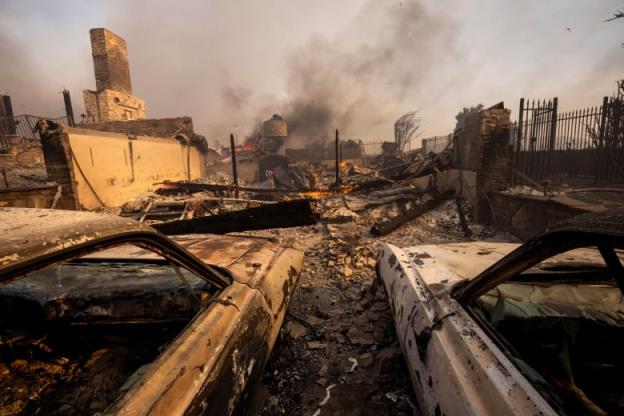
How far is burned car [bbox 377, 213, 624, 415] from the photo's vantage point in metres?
1.02

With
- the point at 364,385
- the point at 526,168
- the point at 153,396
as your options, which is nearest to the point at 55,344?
the point at 153,396

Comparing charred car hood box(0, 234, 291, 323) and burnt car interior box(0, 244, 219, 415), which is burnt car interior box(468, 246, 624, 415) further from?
burnt car interior box(0, 244, 219, 415)

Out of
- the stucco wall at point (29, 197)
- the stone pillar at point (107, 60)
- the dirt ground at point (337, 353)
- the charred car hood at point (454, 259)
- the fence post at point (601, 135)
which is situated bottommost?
the dirt ground at point (337, 353)

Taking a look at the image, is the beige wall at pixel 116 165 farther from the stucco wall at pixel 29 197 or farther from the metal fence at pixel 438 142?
the metal fence at pixel 438 142

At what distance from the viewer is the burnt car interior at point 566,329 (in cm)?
117

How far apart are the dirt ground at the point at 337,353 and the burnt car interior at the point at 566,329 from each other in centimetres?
99

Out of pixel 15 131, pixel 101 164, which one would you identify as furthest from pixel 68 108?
pixel 101 164

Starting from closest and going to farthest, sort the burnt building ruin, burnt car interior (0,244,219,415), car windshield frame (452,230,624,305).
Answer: car windshield frame (452,230,624,305)
burnt car interior (0,244,219,415)
the burnt building ruin

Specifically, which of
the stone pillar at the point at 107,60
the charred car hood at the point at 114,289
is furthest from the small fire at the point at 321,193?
the stone pillar at the point at 107,60

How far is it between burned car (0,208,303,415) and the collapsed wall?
8031 mm

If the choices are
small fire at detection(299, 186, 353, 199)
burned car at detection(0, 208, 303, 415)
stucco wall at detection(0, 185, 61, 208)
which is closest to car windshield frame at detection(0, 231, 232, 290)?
burned car at detection(0, 208, 303, 415)

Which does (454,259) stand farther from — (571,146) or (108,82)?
(108,82)

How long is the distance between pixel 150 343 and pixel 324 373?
1.37m

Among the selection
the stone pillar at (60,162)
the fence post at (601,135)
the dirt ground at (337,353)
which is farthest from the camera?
the stone pillar at (60,162)
